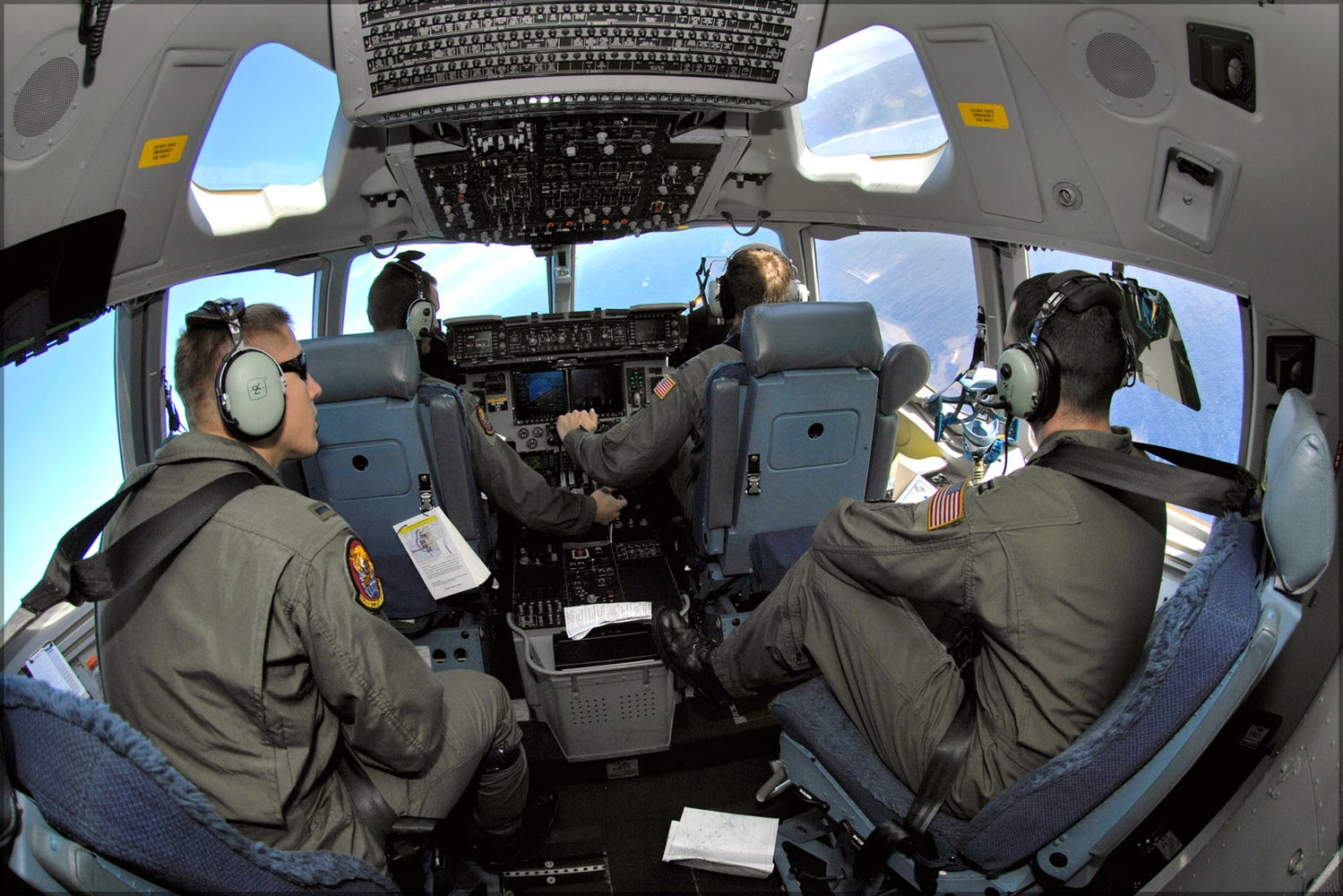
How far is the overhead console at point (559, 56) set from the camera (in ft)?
7.99

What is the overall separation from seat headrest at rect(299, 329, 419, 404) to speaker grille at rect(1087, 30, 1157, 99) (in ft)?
7.19

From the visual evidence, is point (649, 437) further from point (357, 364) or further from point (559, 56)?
point (559, 56)

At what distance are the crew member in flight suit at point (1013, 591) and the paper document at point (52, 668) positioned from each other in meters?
2.18

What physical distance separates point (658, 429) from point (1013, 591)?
62.0 inches

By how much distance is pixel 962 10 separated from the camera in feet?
8.08

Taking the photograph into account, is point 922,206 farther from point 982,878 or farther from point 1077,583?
point 982,878

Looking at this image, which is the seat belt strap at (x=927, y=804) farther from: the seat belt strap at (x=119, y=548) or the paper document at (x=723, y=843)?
the seat belt strap at (x=119, y=548)

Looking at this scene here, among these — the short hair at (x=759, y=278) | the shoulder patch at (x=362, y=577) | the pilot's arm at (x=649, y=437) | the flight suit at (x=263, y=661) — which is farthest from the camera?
the short hair at (x=759, y=278)

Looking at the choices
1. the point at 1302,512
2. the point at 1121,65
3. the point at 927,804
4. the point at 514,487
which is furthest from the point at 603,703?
the point at 1121,65

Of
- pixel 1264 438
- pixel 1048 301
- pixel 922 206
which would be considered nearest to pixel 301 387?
pixel 1048 301

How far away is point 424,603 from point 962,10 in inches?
104

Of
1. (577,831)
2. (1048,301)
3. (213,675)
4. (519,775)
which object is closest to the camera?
(213,675)

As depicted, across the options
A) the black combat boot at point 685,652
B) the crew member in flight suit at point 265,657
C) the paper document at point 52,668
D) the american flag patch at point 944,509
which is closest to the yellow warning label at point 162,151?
the crew member in flight suit at point 265,657

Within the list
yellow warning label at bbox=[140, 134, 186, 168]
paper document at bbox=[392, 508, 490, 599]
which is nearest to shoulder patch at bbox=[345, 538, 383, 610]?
paper document at bbox=[392, 508, 490, 599]
